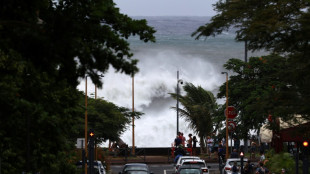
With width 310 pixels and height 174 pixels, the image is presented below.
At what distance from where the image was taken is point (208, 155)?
208 ft

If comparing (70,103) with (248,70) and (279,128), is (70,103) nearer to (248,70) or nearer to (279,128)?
(279,128)

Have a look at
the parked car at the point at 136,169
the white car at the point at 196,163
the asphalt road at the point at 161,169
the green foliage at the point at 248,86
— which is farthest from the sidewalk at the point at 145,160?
the parked car at the point at 136,169

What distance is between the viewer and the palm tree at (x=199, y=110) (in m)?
66.9

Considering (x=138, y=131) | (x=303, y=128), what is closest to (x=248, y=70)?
(x=303, y=128)

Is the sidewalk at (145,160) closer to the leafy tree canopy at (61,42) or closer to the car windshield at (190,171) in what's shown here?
the car windshield at (190,171)

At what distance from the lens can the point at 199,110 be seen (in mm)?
67375

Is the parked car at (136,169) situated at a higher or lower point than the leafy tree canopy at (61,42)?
lower

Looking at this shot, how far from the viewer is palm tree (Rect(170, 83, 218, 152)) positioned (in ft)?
220

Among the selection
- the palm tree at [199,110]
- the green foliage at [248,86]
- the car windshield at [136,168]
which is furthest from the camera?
the palm tree at [199,110]

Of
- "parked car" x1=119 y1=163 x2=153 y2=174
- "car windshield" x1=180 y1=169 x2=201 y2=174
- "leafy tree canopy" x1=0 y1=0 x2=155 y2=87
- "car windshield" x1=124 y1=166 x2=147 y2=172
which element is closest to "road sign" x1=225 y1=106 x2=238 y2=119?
"parked car" x1=119 y1=163 x2=153 y2=174

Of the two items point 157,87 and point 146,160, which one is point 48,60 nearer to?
point 146,160

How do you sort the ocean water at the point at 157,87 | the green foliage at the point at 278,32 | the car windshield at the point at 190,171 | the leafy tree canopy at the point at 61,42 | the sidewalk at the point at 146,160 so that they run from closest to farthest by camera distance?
the leafy tree canopy at the point at 61,42 → the green foliage at the point at 278,32 → the car windshield at the point at 190,171 → the sidewalk at the point at 146,160 → the ocean water at the point at 157,87

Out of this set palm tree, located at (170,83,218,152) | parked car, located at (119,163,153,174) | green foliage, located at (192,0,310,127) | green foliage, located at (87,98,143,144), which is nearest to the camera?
green foliage, located at (192,0,310,127)

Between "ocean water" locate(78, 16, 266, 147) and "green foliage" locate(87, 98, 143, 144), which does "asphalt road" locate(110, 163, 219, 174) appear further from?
"ocean water" locate(78, 16, 266, 147)
